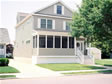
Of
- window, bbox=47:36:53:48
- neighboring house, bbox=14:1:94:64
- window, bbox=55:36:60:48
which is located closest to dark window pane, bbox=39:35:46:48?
neighboring house, bbox=14:1:94:64

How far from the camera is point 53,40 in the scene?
23.4 m

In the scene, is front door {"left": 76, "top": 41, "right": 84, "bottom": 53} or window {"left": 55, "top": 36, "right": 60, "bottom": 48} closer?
window {"left": 55, "top": 36, "right": 60, "bottom": 48}

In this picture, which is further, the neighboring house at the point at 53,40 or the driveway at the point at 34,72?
the neighboring house at the point at 53,40

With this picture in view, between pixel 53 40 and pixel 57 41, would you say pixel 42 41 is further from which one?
pixel 57 41

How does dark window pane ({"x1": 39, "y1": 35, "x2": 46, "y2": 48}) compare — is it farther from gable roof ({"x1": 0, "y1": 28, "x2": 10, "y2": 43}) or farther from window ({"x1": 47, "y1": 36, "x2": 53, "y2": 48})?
gable roof ({"x1": 0, "y1": 28, "x2": 10, "y2": 43})

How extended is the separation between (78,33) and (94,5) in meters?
4.18

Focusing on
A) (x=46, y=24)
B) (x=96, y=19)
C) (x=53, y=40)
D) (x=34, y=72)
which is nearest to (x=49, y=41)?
(x=53, y=40)

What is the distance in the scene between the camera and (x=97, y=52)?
127 ft

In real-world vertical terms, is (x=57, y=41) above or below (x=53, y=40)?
below

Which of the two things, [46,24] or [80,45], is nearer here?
[46,24]

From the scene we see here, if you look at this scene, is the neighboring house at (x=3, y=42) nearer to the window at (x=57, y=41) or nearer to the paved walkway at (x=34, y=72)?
the window at (x=57, y=41)

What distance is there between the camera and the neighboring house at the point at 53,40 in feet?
75.4

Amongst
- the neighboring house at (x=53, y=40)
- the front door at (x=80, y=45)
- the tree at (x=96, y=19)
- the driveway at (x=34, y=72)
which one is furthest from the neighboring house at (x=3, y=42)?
the tree at (x=96, y=19)

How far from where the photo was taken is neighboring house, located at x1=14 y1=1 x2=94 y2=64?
22969 millimetres
